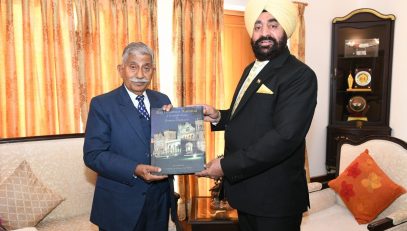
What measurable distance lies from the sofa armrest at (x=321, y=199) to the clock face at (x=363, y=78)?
7.53 ft

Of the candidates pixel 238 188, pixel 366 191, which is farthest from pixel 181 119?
pixel 366 191

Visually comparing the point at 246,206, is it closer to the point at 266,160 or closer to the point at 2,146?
the point at 266,160

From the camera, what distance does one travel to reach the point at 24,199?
7.71ft

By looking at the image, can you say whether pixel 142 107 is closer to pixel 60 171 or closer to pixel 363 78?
pixel 60 171

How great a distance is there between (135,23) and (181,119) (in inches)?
83.4

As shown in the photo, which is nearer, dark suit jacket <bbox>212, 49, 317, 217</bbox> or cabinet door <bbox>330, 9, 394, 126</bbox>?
dark suit jacket <bbox>212, 49, 317, 217</bbox>

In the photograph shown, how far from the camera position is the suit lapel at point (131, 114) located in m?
1.67

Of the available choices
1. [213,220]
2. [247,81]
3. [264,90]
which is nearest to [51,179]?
[213,220]

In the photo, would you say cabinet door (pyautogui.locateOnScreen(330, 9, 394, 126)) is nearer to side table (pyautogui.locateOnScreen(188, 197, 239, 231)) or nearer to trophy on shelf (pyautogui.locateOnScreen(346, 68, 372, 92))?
trophy on shelf (pyautogui.locateOnScreen(346, 68, 372, 92))

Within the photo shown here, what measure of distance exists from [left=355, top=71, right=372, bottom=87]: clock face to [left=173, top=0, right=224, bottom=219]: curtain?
194 centimetres

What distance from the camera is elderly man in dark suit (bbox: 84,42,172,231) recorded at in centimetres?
164

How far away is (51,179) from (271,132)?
1874 millimetres

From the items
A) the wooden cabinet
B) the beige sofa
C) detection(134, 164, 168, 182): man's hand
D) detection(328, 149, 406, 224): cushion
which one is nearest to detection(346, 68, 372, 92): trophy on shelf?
the wooden cabinet

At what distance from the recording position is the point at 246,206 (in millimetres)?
1519
